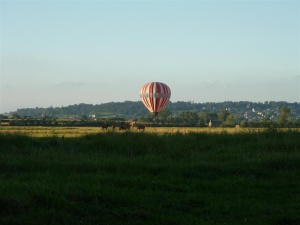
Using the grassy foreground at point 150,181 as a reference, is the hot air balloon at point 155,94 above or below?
above

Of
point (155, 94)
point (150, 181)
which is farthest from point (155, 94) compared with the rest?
point (150, 181)

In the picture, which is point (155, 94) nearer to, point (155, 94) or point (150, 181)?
point (155, 94)

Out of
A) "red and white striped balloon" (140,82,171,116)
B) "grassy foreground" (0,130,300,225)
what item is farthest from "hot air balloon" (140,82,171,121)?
"grassy foreground" (0,130,300,225)

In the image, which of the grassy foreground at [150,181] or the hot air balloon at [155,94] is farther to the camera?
the hot air balloon at [155,94]

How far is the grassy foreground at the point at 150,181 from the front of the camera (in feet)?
30.6

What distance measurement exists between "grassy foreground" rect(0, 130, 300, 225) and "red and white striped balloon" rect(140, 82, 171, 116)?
50260mm

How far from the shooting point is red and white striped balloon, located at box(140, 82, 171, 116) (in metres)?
71.8

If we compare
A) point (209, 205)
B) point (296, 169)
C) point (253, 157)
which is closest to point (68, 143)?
point (253, 157)

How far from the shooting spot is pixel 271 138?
21703 mm

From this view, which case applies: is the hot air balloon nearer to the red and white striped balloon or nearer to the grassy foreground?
the red and white striped balloon

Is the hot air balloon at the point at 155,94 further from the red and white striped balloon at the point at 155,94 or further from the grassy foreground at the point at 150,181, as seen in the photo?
the grassy foreground at the point at 150,181

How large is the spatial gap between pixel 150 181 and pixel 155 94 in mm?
59439

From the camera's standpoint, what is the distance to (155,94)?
71875mm

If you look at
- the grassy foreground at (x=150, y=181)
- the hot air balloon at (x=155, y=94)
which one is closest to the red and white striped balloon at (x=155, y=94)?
the hot air balloon at (x=155, y=94)
